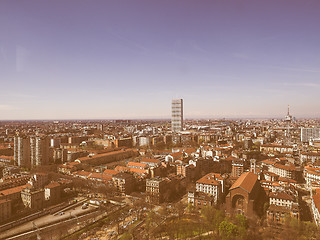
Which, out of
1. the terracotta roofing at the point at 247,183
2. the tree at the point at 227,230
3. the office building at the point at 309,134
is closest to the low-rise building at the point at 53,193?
the tree at the point at 227,230

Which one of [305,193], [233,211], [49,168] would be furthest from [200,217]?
[49,168]

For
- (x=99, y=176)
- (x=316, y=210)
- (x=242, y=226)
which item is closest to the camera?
(x=242, y=226)

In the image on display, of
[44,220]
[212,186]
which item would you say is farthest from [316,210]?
[44,220]

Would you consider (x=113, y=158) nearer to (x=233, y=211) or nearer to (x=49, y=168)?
(x=49, y=168)

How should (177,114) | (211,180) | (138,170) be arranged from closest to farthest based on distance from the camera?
(211,180), (138,170), (177,114)

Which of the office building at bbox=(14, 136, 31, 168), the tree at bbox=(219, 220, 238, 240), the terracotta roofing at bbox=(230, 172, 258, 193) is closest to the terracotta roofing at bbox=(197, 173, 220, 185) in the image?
the terracotta roofing at bbox=(230, 172, 258, 193)

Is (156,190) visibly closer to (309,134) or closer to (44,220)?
(44,220)
